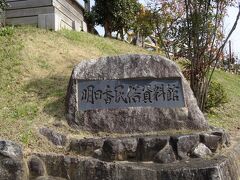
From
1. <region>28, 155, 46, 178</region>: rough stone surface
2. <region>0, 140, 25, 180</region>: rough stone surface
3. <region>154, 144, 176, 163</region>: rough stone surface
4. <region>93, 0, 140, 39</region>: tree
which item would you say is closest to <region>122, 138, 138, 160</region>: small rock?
<region>154, 144, 176, 163</region>: rough stone surface

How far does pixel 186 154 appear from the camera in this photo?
7.15 metres

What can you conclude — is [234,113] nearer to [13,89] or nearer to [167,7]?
[167,7]

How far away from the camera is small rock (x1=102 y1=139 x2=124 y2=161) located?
7.02 metres

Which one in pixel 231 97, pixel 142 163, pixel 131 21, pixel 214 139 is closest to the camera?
pixel 142 163

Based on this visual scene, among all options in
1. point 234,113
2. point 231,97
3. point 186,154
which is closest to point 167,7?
point 234,113

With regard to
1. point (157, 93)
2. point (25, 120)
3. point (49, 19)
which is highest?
point (49, 19)

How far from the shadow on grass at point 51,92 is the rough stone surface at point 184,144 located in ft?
7.74

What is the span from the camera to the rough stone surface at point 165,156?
694cm

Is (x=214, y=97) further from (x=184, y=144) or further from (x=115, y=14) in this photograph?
(x=115, y=14)

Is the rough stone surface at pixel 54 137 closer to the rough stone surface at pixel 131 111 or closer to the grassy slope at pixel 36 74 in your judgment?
the grassy slope at pixel 36 74

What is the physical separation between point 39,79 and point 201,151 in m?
4.35

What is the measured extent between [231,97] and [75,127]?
811cm

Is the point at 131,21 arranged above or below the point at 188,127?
above

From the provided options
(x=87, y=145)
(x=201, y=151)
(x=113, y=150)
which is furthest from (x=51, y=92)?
(x=201, y=151)
